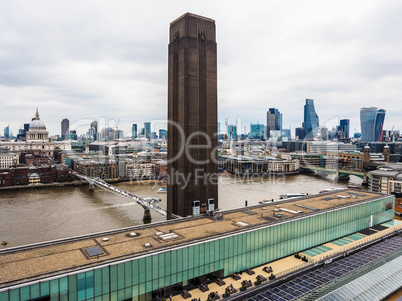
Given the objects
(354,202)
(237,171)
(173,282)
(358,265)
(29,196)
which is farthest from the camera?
(237,171)

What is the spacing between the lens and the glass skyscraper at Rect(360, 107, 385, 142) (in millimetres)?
128000

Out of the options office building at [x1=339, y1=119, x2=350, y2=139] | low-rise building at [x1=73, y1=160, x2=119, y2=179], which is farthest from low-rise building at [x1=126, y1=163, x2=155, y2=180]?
office building at [x1=339, y1=119, x2=350, y2=139]

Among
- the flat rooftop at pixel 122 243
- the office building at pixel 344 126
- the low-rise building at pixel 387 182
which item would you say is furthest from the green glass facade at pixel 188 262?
the office building at pixel 344 126

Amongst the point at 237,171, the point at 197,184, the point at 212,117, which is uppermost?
the point at 212,117

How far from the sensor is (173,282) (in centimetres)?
1273

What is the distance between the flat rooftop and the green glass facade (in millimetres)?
377

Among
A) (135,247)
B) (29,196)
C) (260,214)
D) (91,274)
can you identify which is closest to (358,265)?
(260,214)

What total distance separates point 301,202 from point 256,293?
10817 mm

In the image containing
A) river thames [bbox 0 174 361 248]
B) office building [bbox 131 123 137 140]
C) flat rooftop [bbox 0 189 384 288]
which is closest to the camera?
flat rooftop [bbox 0 189 384 288]

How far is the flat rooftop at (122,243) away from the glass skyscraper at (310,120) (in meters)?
158

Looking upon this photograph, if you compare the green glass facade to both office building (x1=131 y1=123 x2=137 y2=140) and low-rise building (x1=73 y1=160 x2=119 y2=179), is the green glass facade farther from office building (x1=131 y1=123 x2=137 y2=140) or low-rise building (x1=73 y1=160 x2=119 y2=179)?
office building (x1=131 y1=123 x2=137 y2=140)

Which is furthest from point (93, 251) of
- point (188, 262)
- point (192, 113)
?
point (192, 113)

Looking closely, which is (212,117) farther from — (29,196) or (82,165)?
(82,165)

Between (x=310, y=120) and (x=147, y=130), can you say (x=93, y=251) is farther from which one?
(x=310, y=120)
